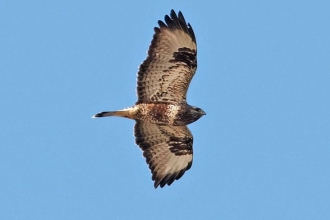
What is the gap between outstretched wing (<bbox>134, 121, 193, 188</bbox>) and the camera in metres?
22.0

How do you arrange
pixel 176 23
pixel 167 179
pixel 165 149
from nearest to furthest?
1. pixel 176 23
2. pixel 167 179
3. pixel 165 149

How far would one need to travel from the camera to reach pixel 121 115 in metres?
21.2

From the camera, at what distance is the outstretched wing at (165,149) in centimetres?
2200

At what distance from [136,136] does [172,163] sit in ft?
2.99

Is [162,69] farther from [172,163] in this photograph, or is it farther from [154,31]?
[172,163]

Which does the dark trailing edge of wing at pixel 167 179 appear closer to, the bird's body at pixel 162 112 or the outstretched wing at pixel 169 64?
the bird's body at pixel 162 112

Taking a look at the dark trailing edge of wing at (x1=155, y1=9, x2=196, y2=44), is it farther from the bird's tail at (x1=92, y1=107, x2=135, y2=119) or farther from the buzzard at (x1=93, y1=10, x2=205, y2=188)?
the bird's tail at (x1=92, y1=107, x2=135, y2=119)

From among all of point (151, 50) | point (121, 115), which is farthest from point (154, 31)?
point (121, 115)

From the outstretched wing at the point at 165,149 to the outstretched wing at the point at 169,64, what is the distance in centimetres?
86

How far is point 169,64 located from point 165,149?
1.98 m

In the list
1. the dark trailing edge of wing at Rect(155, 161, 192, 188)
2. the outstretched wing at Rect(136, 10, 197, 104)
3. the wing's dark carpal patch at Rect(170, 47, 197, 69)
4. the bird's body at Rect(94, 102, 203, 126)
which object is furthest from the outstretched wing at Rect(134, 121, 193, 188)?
the wing's dark carpal patch at Rect(170, 47, 197, 69)

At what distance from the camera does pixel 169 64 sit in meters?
21.1

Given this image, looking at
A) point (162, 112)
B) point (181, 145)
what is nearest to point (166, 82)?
point (162, 112)

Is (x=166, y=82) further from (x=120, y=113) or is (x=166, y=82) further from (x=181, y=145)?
(x=181, y=145)
